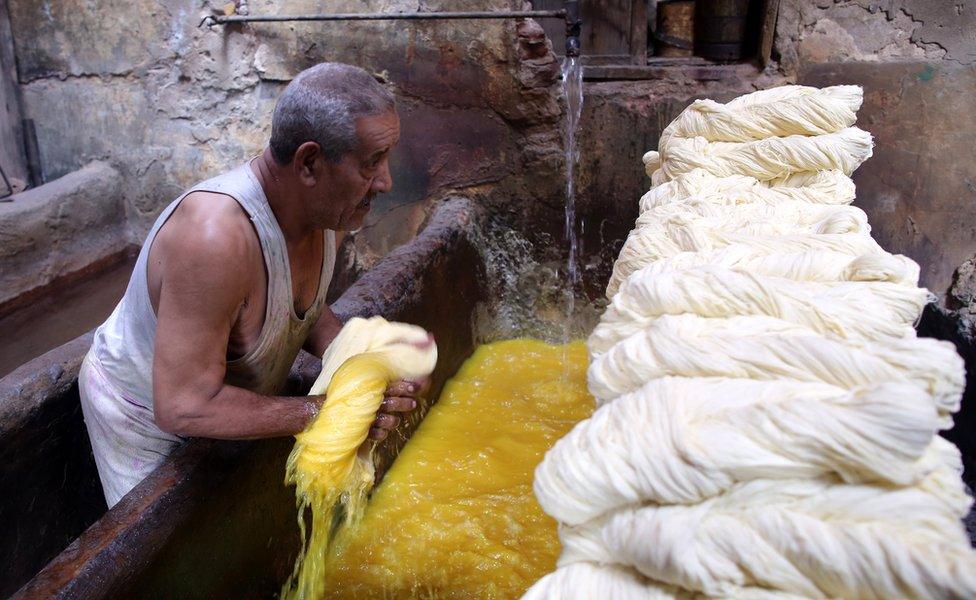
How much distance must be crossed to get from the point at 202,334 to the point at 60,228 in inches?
128

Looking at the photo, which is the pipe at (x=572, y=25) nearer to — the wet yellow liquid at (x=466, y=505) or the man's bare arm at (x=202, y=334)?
the wet yellow liquid at (x=466, y=505)

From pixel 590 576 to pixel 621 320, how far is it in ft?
1.61

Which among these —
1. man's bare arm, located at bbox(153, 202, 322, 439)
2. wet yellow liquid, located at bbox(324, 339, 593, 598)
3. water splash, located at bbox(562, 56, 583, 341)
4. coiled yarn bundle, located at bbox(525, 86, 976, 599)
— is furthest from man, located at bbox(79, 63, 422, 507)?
water splash, located at bbox(562, 56, 583, 341)

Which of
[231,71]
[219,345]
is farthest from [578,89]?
[219,345]

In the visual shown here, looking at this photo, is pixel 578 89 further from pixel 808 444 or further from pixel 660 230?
pixel 808 444

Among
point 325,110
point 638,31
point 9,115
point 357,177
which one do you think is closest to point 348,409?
point 357,177

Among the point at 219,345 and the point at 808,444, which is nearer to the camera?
the point at 808,444

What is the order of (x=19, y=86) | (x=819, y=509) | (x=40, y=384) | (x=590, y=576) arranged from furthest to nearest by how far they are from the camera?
(x=19, y=86), (x=40, y=384), (x=590, y=576), (x=819, y=509)

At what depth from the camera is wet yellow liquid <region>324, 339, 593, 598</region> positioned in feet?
7.39

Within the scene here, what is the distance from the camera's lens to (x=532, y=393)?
3.47 meters

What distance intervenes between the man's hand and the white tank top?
370 millimetres

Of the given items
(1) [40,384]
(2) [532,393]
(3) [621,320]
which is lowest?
(2) [532,393]

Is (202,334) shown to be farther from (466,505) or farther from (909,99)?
(909,99)

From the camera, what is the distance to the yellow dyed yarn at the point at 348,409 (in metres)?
1.63
